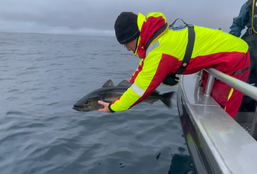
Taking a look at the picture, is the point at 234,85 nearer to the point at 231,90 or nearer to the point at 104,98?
the point at 231,90

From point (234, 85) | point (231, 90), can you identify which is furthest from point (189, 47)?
point (231, 90)

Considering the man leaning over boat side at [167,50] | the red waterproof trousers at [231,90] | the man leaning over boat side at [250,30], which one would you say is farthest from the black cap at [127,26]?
the man leaning over boat side at [250,30]

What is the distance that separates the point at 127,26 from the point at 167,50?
0.60m

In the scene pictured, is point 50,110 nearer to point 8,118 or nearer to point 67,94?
point 8,118

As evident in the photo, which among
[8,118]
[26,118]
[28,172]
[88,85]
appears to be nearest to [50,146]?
[28,172]

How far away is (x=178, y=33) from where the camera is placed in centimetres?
275

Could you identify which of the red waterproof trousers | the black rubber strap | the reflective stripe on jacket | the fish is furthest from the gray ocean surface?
the black rubber strap

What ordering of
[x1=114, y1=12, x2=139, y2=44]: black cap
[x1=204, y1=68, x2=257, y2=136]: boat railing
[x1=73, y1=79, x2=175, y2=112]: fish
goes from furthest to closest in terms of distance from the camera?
[x1=73, y1=79, x2=175, y2=112]: fish < [x1=114, y1=12, x2=139, y2=44]: black cap < [x1=204, y1=68, x2=257, y2=136]: boat railing

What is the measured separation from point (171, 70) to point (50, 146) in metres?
3.16

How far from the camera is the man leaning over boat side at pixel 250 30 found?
13.0 ft

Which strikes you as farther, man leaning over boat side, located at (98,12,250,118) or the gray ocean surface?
the gray ocean surface

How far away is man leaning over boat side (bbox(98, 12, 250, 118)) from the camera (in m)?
2.66

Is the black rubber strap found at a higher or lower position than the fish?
higher

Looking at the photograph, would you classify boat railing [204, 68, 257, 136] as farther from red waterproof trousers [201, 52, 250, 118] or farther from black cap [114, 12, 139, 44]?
black cap [114, 12, 139, 44]
